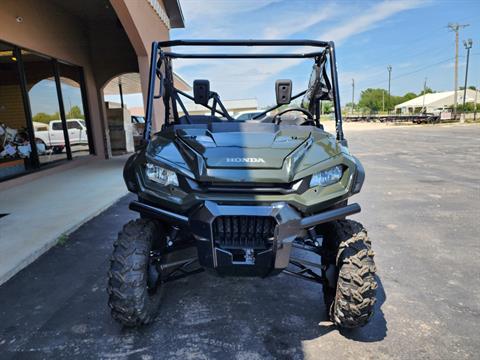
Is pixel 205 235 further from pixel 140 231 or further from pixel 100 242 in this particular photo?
pixel 100 242

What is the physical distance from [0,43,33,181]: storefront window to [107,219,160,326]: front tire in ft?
22.1

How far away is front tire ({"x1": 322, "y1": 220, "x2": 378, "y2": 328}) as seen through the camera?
2.04 metres

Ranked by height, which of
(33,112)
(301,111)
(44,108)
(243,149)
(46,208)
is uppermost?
(44,108)

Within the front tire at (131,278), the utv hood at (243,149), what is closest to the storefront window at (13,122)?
the front tire at (131,278)

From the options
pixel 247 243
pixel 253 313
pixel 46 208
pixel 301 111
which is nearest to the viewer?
pixel 247 243

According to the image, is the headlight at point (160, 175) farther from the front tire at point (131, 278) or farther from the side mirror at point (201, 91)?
the side mirror at point (201, 91)

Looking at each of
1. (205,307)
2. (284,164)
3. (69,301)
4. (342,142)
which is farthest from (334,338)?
(69,301)

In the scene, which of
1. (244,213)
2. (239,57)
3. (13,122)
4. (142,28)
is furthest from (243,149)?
(13,122)

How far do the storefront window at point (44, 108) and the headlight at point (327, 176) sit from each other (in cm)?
824

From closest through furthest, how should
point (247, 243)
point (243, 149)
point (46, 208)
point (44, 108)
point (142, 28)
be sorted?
point (247, 243) → point (243, 149) → point (46, 208) → point (142, 28) → point (44, 108)

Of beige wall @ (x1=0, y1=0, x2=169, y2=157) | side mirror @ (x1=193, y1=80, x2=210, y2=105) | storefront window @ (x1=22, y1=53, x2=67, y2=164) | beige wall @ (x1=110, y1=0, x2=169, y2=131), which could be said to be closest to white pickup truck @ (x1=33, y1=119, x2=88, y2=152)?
storefront window @ (x1=22, y1=53, x2=67, y2=164)

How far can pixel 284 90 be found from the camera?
311cm

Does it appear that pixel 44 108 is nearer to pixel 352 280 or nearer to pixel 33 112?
pixel 33 112

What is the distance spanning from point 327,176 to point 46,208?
466 cm
